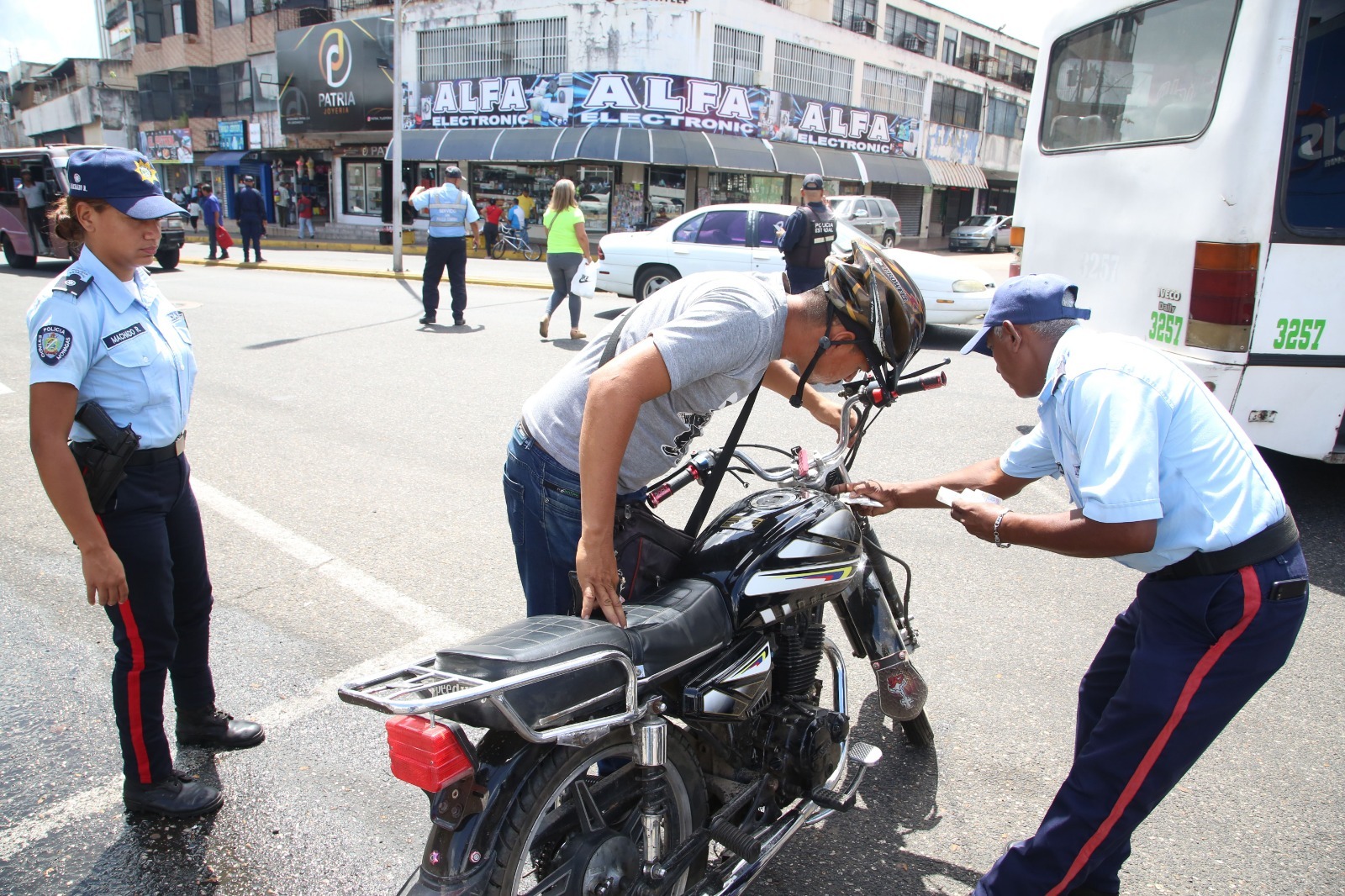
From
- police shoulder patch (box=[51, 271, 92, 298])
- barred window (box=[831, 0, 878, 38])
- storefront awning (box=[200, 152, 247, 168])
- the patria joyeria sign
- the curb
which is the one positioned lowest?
the curb

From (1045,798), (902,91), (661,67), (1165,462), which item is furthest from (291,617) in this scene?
(902,91)

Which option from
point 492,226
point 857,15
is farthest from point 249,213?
point 857,15

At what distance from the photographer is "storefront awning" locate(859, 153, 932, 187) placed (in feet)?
104

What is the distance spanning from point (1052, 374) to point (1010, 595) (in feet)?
7.64

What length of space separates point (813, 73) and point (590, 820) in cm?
3179

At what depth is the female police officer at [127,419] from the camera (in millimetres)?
2332

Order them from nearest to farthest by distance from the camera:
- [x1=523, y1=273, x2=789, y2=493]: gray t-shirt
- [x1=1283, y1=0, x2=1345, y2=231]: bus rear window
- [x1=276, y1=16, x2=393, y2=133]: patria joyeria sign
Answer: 1. [x1=523, y1=273, x2=789, y2=493]: gray t-shirt
2. [x1=1283, y1=0, x2=1345, y2=231]: bus rear window
3. [x1=276, y1=16, x2=393, y2=133]: patria joyeria sign

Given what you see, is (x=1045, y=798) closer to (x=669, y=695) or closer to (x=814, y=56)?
(x=669, y=695)

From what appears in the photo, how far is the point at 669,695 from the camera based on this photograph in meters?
2.12

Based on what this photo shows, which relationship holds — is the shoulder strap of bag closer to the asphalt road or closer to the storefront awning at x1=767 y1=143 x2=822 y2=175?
the asphalt road

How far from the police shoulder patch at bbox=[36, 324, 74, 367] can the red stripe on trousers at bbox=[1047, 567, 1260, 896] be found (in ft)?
9.12

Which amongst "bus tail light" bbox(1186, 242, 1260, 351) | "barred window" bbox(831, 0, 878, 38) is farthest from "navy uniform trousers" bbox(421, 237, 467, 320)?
"barred window" bbox(831, 0, 878, 38)

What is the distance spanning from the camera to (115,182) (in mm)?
2438

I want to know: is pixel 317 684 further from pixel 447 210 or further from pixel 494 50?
pixel 494 50
